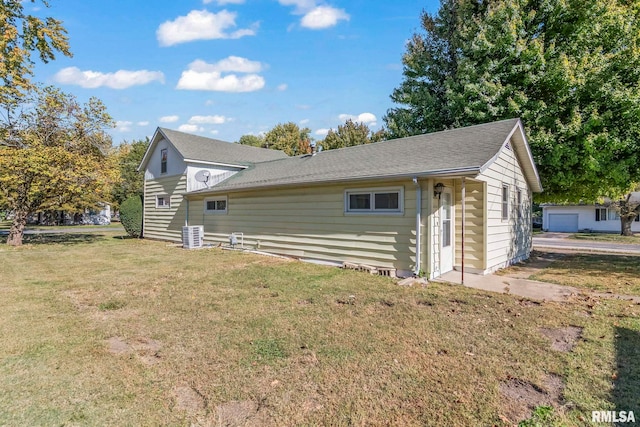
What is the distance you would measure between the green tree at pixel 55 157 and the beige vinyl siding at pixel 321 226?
610 centimetres

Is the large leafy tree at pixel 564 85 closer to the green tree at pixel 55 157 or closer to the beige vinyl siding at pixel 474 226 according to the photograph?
the beige vinyl siding at pixel 474 226

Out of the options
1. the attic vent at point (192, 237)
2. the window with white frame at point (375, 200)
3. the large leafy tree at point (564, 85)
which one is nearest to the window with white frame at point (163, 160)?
the attic vent at point (192, 237)

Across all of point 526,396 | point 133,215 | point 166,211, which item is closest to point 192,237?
point 166,211

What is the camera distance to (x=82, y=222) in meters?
39.7

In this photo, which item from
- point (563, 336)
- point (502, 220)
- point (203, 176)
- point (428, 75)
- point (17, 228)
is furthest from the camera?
point (428, 75)

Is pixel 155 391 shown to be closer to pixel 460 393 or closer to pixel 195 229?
pixel 460 393

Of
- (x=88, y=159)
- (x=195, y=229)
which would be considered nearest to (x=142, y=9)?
(x=88, y=159)

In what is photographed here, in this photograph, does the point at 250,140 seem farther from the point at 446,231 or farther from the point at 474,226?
the point at 474,226

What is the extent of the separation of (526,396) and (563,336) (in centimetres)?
190

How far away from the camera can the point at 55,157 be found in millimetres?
12969

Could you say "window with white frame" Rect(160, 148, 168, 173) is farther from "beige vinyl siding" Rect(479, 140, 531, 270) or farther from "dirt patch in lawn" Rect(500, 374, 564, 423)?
"dirt patch in lawn" Rect(500, 374, 564, 423)

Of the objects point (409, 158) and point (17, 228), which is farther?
point (17, 228)

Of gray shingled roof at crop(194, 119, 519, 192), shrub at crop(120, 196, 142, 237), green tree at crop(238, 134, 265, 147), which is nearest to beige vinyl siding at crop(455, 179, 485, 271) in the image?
gray shingled roof at crop(194, 119, 519, 192)

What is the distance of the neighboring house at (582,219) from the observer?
91.3ft
